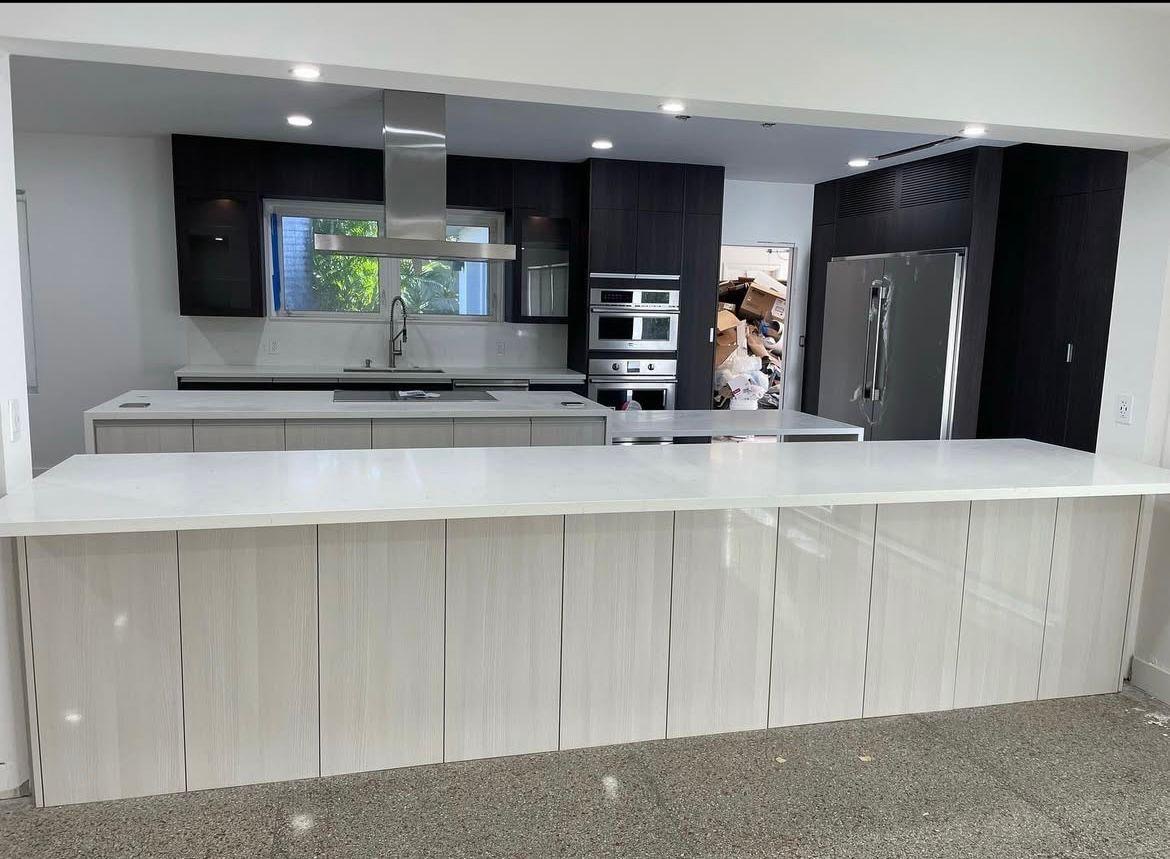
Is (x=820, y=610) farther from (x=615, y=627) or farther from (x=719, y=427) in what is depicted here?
(x=719, y=427)

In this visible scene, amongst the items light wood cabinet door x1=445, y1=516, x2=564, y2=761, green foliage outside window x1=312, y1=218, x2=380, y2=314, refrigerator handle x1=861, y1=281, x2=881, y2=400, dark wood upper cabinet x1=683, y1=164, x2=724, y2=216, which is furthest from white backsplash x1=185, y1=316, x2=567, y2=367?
light wood cabinet door x1=445, y1=516, x2=564, y2=761

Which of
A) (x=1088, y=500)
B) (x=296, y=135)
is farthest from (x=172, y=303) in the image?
(x=1088, y=500)

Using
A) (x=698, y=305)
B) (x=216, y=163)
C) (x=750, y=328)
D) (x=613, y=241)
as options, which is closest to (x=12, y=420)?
(x=216, y=163)

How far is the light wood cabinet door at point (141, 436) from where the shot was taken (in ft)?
11.8

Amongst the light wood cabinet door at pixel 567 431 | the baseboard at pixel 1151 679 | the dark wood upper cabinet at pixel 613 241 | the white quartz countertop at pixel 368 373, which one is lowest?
the baseboard at pixel 1151 679

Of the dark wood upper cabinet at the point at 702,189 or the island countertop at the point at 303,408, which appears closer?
the island countertop at the point at 303,408

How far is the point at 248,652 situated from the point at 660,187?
4831 mm

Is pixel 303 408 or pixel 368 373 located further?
pixel 368 373

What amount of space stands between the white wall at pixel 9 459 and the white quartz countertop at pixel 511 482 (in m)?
0.14

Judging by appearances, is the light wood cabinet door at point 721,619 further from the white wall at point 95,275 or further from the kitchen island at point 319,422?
the white wall at point 95,275

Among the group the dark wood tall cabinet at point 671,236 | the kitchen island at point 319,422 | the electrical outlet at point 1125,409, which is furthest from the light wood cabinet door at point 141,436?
the electrical outlet at point 1125,409

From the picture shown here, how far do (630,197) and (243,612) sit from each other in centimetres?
464

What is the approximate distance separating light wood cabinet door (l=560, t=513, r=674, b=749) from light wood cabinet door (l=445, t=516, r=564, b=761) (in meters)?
0.05

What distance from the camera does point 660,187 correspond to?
20.0 ft
